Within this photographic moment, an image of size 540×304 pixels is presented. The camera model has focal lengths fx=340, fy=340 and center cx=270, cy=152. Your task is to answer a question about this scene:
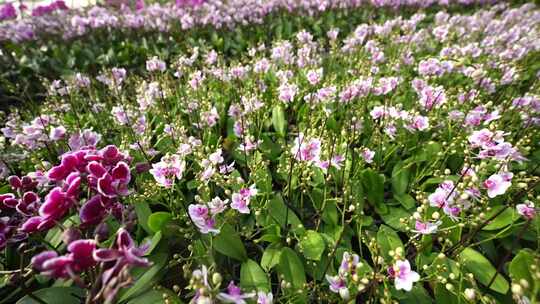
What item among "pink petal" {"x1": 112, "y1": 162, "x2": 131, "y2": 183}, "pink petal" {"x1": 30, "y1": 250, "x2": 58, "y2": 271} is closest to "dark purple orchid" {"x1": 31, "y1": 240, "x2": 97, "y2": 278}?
"pink petal" {"x1": 30, "y1": 250, "x2": 58, "y2": 271}

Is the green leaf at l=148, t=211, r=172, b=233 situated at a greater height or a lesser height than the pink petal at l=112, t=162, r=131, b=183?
lesser

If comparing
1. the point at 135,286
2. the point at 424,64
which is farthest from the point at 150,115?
the point at 424,64

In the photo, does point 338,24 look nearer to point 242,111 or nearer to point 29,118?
point 242,111

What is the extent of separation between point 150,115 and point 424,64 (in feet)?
6.93

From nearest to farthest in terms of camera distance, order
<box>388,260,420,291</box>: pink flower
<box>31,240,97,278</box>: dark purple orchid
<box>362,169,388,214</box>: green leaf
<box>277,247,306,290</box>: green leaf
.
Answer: <box>31,240,97,278</box>: dark purple orchid < <box>388,260,420,291</box>: pink flower < <box>277,247,306,290</box>: green leaf < <box>362,169,388,214</box>: green leaf

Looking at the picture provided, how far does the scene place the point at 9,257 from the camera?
1.67 m

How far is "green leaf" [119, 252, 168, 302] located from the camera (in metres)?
1.45

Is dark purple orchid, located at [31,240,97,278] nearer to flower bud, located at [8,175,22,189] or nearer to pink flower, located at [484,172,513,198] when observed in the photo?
flower bud, located at [8,175,22,189]

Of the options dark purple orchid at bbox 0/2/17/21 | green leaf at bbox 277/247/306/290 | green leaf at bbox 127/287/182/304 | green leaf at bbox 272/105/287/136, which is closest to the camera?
green leaf at bbox 127/287/182/304

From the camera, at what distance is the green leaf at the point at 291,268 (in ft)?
4.91

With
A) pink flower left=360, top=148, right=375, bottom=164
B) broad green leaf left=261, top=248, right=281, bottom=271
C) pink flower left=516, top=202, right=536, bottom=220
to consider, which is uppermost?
pink flower left=360, top=148, right=375, bottom=164

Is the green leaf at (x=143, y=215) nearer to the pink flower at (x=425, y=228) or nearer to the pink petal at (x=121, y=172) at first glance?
the pink petal at (x=121, y=172)

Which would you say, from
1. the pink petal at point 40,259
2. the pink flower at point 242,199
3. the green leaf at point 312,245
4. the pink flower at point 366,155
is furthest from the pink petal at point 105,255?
the pink flower at point 366,155

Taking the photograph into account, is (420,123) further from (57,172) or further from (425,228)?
(57,172)
